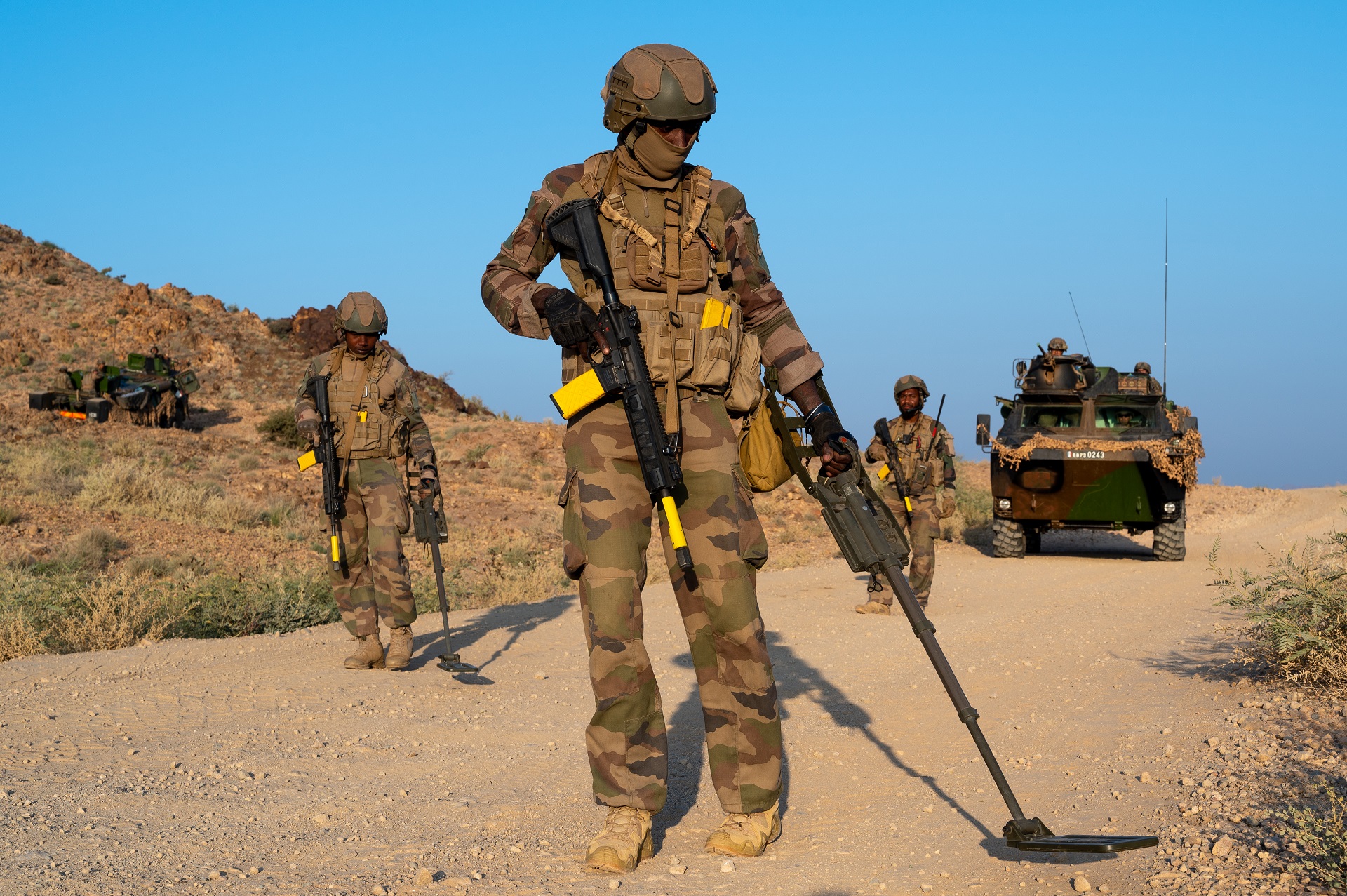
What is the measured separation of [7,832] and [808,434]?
114 inches

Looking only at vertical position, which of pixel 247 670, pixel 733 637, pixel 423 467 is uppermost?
pixel 423 467

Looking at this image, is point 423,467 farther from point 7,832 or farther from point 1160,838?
point 1160,838

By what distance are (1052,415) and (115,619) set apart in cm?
1177

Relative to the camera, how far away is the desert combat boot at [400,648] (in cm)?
744

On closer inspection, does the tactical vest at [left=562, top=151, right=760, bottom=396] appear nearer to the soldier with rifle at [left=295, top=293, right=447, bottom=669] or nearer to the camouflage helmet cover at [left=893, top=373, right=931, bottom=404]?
the soldier with rifle at [left=295, top=293, right=447, bottom=669]

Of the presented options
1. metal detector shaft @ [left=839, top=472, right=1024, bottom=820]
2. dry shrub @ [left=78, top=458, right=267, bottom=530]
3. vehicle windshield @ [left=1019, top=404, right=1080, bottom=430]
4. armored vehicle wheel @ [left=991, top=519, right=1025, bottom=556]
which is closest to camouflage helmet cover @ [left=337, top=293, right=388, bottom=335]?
metal detector shaft @ [left=839, top=472, right=1024, bottom=820]

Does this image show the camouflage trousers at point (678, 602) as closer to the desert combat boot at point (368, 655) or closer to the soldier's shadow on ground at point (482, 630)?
the soldier's shadow on ground at point (482, 630)

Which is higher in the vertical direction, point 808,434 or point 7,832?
point 808,434

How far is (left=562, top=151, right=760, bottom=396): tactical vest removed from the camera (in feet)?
12.0

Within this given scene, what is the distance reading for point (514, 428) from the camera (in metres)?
29.0

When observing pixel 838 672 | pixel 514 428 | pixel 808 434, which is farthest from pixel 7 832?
pixel 514 428

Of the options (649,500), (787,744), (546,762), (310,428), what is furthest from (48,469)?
(649,500)

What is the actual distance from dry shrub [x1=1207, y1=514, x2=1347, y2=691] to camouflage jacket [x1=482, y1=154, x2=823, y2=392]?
2.75 m

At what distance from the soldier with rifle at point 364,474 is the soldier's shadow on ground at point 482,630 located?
424 mm
